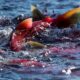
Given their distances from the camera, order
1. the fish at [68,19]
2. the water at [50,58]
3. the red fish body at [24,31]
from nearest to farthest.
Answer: the water at [50,58] → the red fish body at [24,31] → the fish at [68,19]

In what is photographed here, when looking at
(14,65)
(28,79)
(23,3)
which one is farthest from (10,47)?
(23,3)

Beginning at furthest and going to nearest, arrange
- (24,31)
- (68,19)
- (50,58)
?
1. (68,19)
2. (24,31)
3. (50,58)

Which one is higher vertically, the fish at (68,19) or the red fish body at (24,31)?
the fish at (68,19)

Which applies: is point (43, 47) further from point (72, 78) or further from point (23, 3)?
point (23, 3)

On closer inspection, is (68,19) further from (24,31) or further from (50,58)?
(50,58)

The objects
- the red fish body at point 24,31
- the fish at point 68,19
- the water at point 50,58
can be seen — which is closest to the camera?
the water at point 50,58

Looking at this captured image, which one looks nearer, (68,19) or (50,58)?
(50,58)

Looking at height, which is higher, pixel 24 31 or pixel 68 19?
pixel 68 19

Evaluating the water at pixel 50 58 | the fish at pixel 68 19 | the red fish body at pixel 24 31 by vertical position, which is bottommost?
the water at pixel 50 58

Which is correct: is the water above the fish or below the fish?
below

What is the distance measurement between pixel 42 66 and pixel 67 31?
7.10 feet

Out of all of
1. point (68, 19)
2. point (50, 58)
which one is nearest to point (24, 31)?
point (68, 19)

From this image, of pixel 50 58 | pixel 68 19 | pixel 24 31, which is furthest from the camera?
pixel 68 19

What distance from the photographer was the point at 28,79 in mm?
6031
